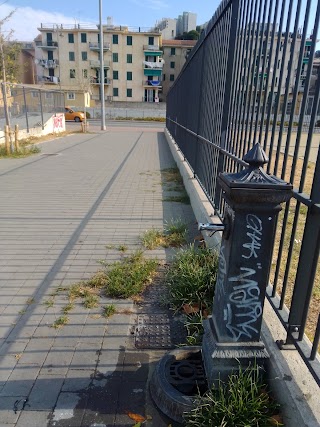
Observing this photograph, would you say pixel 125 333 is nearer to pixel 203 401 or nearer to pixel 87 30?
pixel 203 401

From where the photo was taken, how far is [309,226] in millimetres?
1827

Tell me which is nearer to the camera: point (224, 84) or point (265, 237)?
point (265, 237)

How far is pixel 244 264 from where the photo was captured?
6.60 ft

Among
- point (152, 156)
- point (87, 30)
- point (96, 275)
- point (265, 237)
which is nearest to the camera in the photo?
point (265, 237)

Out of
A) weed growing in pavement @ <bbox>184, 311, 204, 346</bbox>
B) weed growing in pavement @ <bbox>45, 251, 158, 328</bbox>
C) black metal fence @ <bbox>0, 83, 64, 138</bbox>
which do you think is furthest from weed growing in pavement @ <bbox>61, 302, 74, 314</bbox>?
black metal fence @ <bbox>0, 83, 64, 138</bbox>

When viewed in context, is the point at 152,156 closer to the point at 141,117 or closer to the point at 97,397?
the point at 97,397

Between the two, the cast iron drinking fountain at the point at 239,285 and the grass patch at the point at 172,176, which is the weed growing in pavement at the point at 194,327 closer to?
the cast iron drinking fountain at the point at 239,285

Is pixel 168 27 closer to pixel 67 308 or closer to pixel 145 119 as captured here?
pixel 145 119

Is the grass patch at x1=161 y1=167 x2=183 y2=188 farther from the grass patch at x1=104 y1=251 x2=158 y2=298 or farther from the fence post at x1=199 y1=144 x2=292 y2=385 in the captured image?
the fence post at x1=199 y1=144 x2=292 y2=385

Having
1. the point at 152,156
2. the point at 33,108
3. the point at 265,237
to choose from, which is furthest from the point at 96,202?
the point at 33,108

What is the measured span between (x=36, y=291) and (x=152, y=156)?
10614mm

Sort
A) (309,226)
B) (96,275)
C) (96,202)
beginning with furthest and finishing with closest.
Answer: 1. (96,202)
2. (96,275)
3. (309,226)

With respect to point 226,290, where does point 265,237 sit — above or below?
above

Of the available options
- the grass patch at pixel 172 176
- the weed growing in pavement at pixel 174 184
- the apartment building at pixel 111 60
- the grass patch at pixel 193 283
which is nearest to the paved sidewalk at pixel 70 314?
the weed growing in pavement at pixel 174 184
